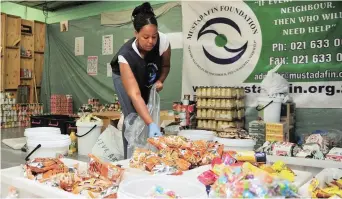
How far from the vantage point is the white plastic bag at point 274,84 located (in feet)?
12.4

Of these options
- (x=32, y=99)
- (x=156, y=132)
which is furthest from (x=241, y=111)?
(x=32, y=99)

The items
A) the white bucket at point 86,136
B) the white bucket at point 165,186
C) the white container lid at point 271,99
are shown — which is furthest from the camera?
the white bucket at point 86,136

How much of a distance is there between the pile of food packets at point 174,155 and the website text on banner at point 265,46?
2952 millimetres

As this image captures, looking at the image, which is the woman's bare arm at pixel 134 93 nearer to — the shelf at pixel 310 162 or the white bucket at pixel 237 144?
the white bucket at pixel 237 144

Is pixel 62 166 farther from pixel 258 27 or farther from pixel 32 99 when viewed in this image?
pixel 32 99

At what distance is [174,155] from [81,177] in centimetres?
36

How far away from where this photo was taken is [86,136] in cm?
399

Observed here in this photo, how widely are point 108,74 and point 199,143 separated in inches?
199

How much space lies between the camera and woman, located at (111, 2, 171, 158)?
1.99 meters

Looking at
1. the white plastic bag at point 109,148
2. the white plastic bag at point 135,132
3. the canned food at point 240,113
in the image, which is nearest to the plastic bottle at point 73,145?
the white plastic bag at point 109,148

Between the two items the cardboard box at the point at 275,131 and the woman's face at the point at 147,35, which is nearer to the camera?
the woman's face at the point at 147,35

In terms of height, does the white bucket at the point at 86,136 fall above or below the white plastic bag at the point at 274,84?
below

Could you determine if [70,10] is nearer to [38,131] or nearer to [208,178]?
[38,131]

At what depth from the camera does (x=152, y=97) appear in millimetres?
2277
